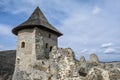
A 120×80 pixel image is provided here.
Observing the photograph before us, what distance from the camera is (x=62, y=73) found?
1182 cm

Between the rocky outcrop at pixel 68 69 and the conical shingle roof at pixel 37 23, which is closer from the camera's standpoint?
the rocky outcrop at pixel 68 69

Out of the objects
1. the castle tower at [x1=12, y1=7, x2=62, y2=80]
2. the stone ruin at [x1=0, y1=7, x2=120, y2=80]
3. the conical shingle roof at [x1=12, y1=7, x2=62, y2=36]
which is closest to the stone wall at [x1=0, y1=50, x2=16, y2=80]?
the stone ruin at [x1=0, y1=7, x2=120, y2=80]

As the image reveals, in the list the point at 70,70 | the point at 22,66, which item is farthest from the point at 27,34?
the point at 70,70

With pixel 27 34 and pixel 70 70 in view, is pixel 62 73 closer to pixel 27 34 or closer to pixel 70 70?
pixel 70 70

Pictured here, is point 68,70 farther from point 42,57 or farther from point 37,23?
point 37,23

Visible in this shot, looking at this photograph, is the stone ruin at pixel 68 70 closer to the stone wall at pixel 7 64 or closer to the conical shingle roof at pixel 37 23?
the conical shingle roof at pixel 37 23

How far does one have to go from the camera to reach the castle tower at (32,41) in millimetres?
17497

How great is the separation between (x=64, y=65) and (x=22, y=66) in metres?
7.18

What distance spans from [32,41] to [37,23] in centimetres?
175

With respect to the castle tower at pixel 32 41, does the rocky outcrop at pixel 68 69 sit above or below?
below

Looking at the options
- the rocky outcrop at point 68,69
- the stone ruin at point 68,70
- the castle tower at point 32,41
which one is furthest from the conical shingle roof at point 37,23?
the stone ruin at point 68,70

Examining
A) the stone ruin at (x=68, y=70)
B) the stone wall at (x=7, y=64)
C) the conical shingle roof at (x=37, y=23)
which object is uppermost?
the conical shingle roof at (x=37, y=23)

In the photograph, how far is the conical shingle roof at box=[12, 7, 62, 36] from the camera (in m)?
17.9

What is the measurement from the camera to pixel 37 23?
704 inches
